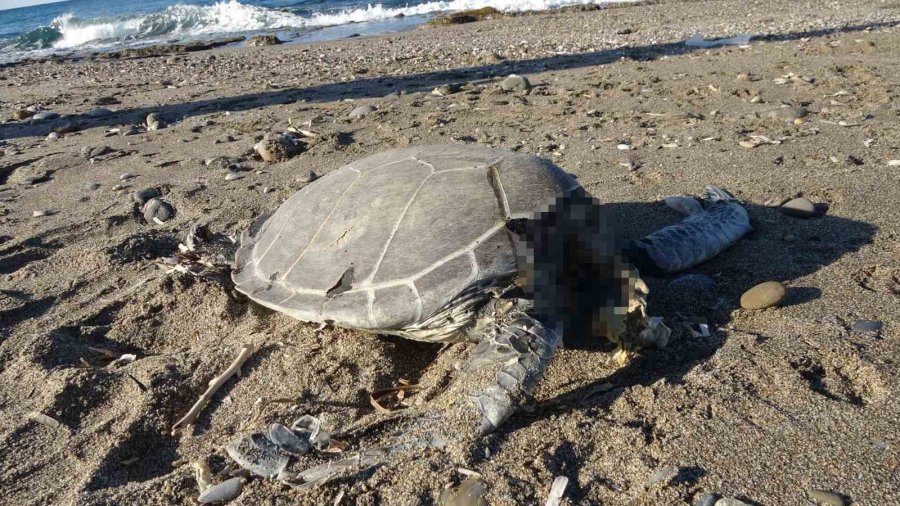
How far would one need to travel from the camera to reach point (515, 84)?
22.5 ft

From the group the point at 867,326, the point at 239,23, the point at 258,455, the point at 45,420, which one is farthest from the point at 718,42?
the point at 239,23

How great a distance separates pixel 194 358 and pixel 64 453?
613mm

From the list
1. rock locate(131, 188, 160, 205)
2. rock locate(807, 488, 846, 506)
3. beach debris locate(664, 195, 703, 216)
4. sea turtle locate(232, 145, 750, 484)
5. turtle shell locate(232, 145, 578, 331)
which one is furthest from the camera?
rock locate(131, 188, 160, 205)

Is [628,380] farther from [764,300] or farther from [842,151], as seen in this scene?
[842,151]

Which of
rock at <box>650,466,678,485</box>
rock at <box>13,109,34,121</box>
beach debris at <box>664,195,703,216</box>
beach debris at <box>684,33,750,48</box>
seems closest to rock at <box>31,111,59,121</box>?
rock at <box>13,109,34,121</box>

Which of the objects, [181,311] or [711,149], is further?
[711,149]

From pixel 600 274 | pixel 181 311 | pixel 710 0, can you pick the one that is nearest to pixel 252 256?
pixel 181 311

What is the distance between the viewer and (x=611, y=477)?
1797mm

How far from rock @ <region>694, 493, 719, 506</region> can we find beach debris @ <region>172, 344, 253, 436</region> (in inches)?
75.4

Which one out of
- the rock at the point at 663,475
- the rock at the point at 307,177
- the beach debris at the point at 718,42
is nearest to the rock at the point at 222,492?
the rock at the point at 663,475

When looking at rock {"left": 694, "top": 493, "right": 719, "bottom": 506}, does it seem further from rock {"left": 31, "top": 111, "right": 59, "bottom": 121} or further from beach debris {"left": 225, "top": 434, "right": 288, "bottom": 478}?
rock {"left": 31, "top": 111, "right": 59, "bottom": 121}

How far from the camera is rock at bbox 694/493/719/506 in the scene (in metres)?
1.65

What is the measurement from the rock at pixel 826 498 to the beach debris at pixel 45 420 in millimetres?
2714

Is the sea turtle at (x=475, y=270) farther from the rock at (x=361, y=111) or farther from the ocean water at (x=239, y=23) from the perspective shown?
the ocean water at (x=239, y=23)
